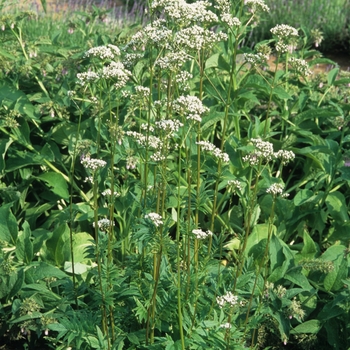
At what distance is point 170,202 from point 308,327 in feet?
2.77

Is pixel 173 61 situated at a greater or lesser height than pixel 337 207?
greater

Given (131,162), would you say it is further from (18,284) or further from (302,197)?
(302,197)

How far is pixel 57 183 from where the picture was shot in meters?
3.64

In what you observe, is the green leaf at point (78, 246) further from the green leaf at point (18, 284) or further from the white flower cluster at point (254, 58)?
the white flower cluster at point (254, 58)

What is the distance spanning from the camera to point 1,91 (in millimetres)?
3818

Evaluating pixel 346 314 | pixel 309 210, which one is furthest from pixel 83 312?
pixel 309 210

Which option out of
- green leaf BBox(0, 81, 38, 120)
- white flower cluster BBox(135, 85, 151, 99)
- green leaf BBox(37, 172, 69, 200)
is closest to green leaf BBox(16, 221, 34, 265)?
green leaf BBox(37, 172, 69, 200)

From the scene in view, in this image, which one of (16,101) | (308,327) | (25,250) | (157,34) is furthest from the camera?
(16,101)

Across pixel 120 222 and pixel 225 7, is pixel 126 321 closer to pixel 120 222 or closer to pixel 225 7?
pixel 120 222

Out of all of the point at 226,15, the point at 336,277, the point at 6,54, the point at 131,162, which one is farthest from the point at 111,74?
the point at 6,54

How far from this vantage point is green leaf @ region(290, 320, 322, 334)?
3006 millimetres

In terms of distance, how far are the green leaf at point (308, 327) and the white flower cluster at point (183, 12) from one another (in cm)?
136

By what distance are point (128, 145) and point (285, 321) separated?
1.04m

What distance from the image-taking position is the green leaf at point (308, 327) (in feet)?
9.86
